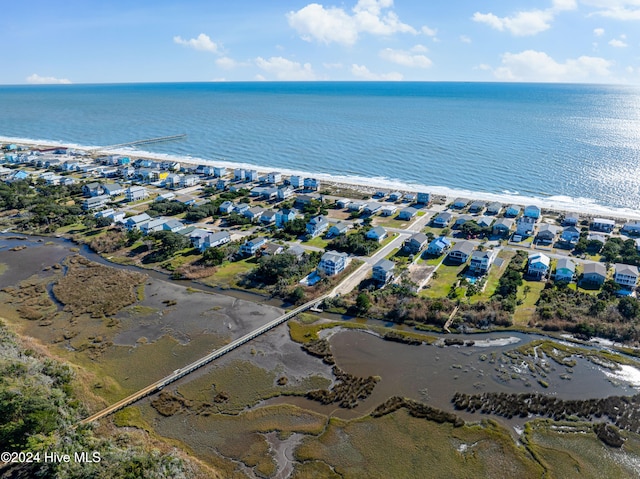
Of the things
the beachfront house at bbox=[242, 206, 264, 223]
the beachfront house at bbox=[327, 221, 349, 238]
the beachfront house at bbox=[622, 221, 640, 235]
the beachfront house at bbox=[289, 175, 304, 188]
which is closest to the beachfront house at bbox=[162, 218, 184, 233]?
the beachfront house at bbox=[242, 206, 264, 223]

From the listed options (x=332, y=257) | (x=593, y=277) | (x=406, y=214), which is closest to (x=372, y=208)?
(x=406, y=214)

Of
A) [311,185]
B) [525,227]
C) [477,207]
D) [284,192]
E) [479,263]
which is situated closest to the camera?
[479,263]

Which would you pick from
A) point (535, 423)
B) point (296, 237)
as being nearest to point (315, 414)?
point (535, 423)

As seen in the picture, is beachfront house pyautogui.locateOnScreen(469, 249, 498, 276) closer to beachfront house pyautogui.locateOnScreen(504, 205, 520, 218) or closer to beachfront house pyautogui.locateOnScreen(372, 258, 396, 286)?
beachfront house pyautogui.locateOnScreen(372, 258, 396, 286)

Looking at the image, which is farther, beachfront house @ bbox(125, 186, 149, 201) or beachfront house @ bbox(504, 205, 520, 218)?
beachfront house @ bbox(125, 186, 149, 201)

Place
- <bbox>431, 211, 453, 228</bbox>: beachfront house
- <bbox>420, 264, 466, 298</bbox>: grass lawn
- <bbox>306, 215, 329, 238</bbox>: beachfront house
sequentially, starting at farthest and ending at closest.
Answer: <bbox>431, 211, 453, 228</bbox>: beachfront house, <bbox>306, 215, 329, 238</bbox>: beachfront house, <bbox>420, 264, 466, 298</bbox>: grass lawn

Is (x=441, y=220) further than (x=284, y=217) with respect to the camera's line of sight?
No

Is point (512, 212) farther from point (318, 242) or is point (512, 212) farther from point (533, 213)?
point (318, 242)
